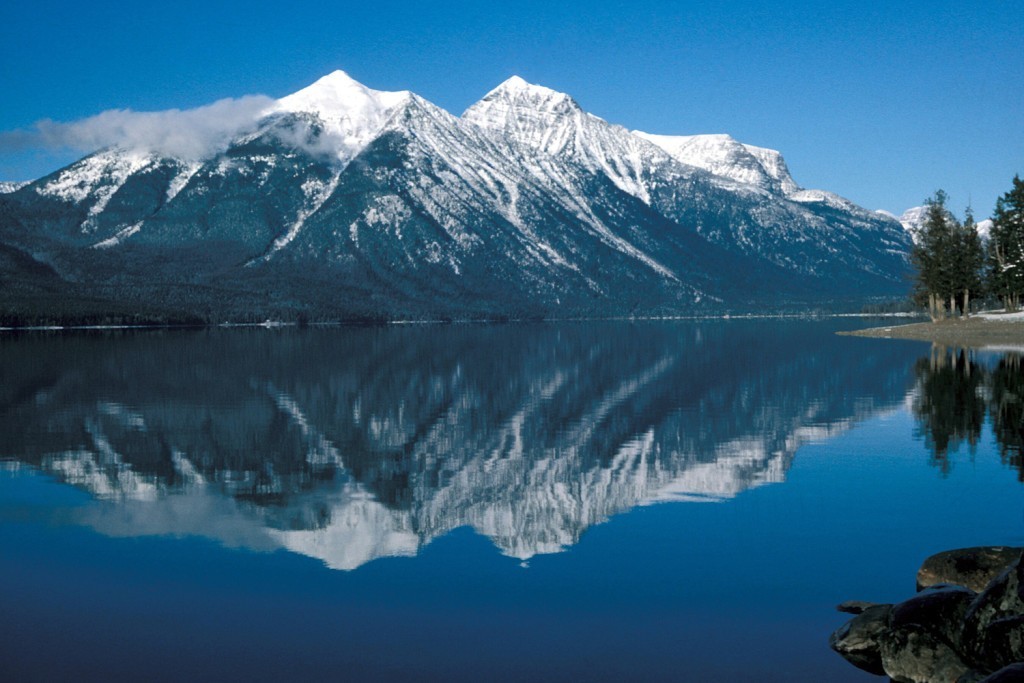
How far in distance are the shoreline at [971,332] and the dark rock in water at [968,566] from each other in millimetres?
91161

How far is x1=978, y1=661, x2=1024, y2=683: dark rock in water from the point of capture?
13.8 meters

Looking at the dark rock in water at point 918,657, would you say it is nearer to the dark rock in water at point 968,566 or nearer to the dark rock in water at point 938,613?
the dark rock in water at point 938,613

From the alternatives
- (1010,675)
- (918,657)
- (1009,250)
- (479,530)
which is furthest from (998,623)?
(1009,250)

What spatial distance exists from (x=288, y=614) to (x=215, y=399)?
150 ft

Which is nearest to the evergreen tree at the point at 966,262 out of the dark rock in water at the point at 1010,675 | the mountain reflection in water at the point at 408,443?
the mountain reflection in water at the point at 408,443

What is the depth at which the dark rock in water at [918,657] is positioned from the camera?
55.1 ft

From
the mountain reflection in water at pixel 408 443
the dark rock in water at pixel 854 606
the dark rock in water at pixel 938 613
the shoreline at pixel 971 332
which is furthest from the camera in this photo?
the shoreline at pixel 971 332

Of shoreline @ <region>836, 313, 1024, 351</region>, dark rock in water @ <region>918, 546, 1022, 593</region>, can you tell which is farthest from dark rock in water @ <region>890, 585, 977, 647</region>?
shoreline @ <region>836, 313, 1024, 351</region>

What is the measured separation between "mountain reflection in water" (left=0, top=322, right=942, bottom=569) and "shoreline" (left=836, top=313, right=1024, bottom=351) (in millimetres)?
36607

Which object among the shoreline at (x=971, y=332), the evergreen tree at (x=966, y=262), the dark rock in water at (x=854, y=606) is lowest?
the dark rock in water at (x=854, y=606)

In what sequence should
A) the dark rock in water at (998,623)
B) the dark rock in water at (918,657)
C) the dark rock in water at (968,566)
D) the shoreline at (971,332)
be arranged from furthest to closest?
the shoreline at (971,332) < the dark rock in water at (968,566) < the dark rock in water at (918,657) < the dark rock in water at (998,623)

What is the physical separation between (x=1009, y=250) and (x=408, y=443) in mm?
133507

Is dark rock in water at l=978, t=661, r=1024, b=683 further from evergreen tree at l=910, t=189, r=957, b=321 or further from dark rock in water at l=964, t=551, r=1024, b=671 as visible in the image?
evergreen tree at l=910, t=189, r=957, b=321

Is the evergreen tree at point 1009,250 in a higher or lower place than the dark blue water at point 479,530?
higher
